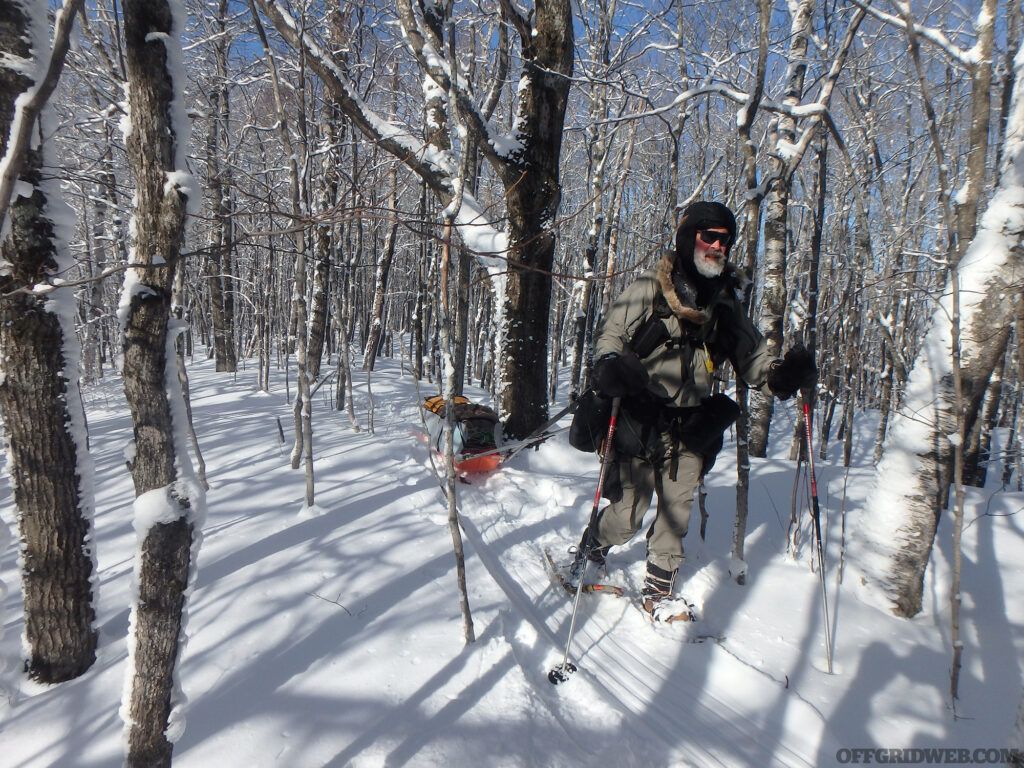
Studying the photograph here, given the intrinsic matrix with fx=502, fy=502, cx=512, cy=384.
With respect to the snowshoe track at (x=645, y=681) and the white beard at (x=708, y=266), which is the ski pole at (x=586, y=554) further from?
the white beard at (x=708, y=266)

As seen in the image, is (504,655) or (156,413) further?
(504,655)

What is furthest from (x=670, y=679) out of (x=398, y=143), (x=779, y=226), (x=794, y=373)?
(x=398, y=143)

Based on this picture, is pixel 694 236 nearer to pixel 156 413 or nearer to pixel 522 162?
pixel 156 413

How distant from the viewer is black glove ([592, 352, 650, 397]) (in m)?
2.55

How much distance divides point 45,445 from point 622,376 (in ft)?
8.75

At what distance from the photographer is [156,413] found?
5.14 feet

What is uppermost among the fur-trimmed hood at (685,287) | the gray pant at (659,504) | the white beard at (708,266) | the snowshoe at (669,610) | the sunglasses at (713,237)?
the sunglasses at (713,237)

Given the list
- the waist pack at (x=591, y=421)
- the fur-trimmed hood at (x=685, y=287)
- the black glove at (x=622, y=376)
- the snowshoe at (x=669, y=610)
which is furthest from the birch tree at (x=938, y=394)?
the waist pack at (x=591, y=421)

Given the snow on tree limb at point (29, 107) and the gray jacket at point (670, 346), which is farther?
the gray jacket at point (670, 346)

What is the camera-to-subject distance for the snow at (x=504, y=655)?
1946mm

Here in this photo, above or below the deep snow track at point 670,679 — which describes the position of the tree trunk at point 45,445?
above

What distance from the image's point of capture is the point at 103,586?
286cm

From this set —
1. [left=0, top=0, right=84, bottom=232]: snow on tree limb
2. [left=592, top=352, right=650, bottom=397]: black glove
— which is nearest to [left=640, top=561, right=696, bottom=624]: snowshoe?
[left=592, top=352, right=650, bottom=397]: black glove

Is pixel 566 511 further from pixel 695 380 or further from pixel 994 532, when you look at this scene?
pixel 994 532
